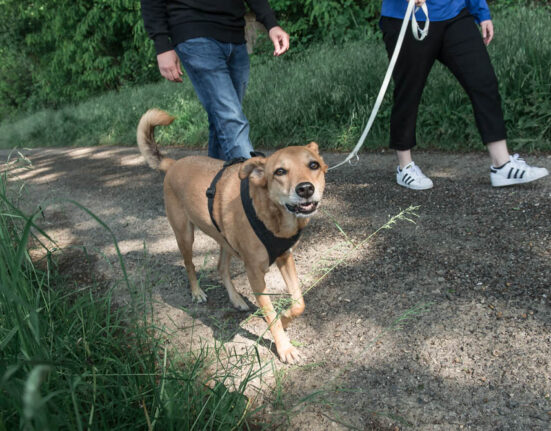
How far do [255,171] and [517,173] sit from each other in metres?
2.48

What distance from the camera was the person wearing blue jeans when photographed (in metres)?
3.04

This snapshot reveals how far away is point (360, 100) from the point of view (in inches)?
238

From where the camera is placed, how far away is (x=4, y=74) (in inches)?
898

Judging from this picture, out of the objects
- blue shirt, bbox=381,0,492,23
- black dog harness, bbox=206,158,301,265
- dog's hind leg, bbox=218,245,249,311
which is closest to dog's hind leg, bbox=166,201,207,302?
dog's hind leg, bbox=218,245,249,311

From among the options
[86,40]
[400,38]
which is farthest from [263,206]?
[86,40]

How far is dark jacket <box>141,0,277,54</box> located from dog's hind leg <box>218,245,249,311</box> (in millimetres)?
1615

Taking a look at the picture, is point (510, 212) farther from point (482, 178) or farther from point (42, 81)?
point (42, 81)

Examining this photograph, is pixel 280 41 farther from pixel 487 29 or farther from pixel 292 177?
pixel 487 29

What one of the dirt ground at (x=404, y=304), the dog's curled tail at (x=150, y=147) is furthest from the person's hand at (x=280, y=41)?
the dirt ground at (x=404, y=304)

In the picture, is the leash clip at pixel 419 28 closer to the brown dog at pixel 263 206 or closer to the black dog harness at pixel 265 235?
the brown dog at pixel 263 206

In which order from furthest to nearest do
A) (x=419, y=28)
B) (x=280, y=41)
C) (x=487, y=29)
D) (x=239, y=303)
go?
(x=487, y=29) < (x=419, y=28) < (x=280, y=41) < (x=239, y=303)

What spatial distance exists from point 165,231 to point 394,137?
99.9 inches

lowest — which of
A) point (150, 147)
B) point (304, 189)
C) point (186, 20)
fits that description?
point (304, 189)

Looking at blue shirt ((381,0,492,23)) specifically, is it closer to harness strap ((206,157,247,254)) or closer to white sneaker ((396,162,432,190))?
white sneaker ((396,162,432,190))
